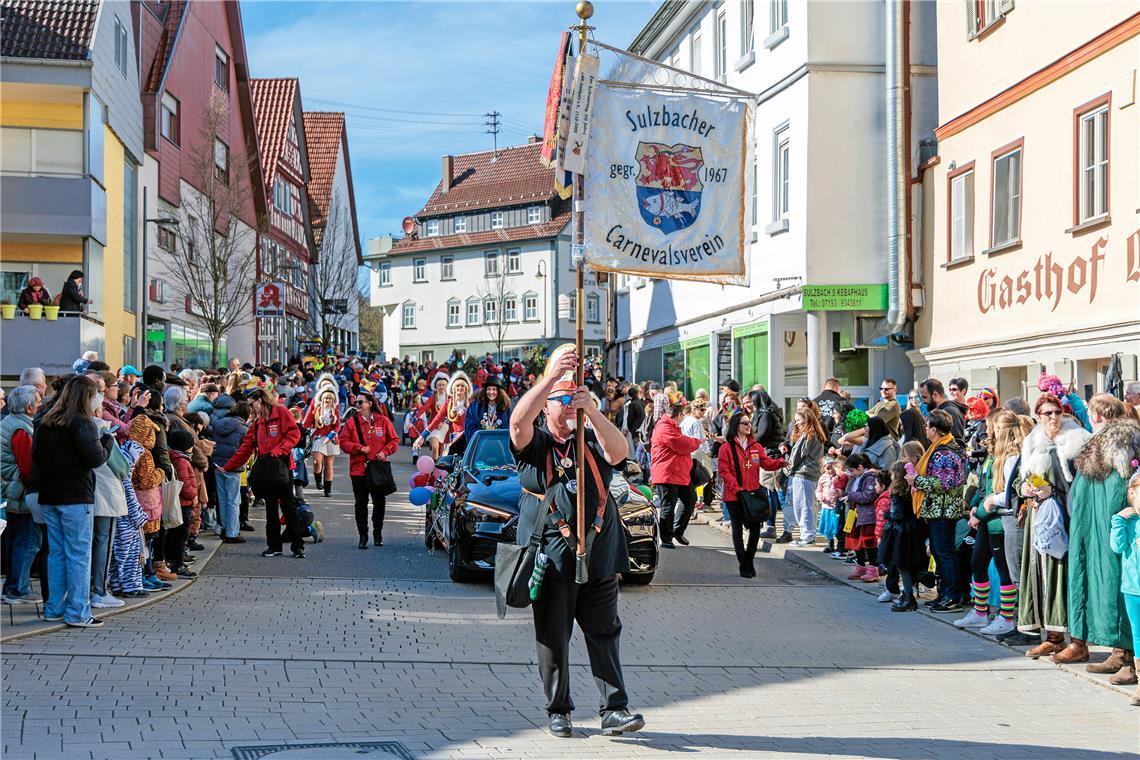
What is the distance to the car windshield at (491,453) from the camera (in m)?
14.3

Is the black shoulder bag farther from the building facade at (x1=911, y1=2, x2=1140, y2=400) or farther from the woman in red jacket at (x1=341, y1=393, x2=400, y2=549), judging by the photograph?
the building facade at (x1=911, y1=2, x2=1140, y2=400)

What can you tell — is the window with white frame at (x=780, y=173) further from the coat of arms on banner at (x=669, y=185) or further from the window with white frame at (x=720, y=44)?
the coat of arms on banner at (x=669, y=185)

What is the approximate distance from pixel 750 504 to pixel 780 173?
481 inches

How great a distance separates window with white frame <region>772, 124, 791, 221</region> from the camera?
24969 millimetres

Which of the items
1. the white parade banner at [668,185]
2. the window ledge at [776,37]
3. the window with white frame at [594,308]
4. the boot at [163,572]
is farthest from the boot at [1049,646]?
the window with white frame at [594,308]

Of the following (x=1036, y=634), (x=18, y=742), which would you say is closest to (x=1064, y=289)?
(x=1036, y=634)

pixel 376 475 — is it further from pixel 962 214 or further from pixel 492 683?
pixel 962 214

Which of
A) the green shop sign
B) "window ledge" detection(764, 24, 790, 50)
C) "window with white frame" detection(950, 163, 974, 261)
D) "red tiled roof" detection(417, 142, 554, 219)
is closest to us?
"window with white frame" detection(950, 163, 974, 261)

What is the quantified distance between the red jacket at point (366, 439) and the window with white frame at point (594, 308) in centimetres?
5916

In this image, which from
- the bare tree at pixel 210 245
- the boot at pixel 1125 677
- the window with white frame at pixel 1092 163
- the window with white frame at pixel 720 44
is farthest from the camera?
the bare tree at pixel 210 245

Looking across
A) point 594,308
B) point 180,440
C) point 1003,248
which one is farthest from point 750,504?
point 594,308

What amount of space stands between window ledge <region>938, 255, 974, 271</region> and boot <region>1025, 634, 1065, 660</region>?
35.1 feet

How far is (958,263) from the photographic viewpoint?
814 inches

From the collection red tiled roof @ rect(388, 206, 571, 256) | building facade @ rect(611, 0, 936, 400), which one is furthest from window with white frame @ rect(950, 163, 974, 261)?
red tiled roof @ rect(388, 206, 571, 256)
